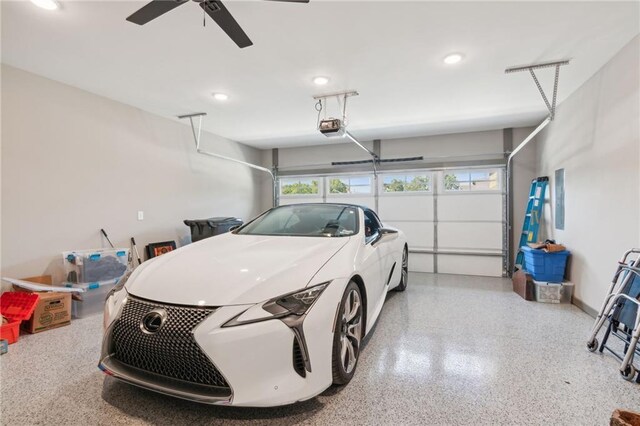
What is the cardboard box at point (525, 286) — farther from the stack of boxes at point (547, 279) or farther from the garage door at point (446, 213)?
the garage door at point (446, 213)

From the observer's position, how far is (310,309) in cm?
156

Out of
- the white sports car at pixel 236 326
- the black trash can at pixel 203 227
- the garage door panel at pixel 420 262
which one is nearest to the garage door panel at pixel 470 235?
the garage door panel at pixel 420 262

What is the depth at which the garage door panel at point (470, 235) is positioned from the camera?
18.2 feet

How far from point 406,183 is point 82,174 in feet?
17.7

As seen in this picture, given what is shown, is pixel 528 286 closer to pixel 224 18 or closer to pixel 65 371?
pixel 224 18

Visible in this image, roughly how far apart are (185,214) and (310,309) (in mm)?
4262

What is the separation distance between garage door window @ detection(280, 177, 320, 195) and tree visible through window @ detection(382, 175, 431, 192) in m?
1.57

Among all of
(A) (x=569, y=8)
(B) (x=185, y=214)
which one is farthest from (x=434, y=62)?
(B) (x=185, y=214)

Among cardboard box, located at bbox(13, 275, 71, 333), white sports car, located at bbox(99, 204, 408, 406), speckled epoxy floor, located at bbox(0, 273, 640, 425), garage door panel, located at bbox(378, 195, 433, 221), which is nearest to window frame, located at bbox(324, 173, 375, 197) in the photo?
garage door panel, located at bbox(378, 195, 433, 221)

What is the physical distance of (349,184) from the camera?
6.66 metres

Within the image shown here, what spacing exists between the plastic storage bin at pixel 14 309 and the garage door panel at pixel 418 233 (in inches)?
205

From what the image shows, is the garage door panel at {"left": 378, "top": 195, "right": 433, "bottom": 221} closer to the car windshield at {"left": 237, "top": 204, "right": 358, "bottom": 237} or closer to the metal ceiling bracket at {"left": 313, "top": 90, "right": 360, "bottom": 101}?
the metal ceiling bracket at {"left": 313, "top": 90, "right": 360, "bottom": 101}

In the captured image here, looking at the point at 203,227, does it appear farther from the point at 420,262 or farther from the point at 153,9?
the point at 420,262

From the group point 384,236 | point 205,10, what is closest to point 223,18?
point 205,10
